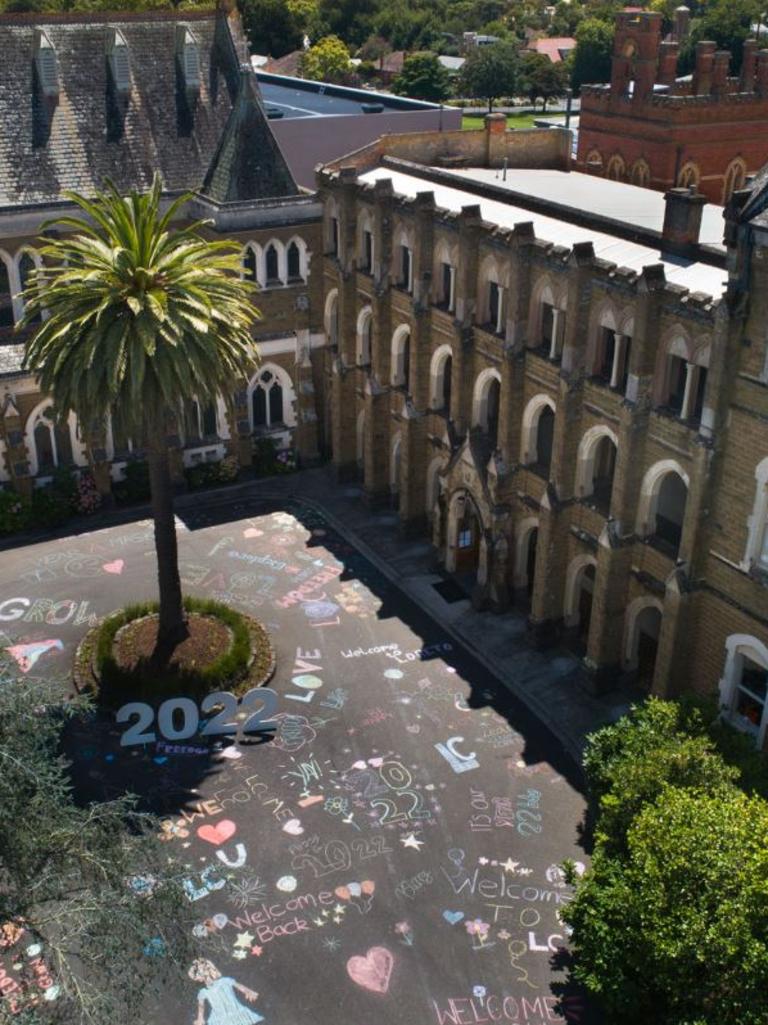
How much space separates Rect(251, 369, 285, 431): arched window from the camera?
4831cm

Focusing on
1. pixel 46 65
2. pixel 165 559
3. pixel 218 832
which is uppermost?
pixel 46 65

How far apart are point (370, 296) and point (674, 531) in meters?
17.8

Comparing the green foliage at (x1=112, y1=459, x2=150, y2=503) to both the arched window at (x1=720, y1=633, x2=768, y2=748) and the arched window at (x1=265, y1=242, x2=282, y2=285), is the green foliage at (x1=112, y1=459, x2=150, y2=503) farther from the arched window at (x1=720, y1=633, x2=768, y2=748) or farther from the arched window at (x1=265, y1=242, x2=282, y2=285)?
the arched window at (x1=720, y1=633, x2=768, y2=748)

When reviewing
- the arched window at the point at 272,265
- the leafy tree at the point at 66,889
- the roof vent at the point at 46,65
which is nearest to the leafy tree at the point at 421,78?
the roof vent at the point at 46,65

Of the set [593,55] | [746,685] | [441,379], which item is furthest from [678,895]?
[593,55]

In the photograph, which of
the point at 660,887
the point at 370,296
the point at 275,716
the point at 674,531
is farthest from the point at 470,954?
the point at 370,296

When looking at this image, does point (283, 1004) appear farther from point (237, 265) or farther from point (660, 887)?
point (237, 265)

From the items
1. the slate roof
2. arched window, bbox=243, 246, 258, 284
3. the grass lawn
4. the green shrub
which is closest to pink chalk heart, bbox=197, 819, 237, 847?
the green shrub

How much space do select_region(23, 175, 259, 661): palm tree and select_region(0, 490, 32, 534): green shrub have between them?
1147 cm

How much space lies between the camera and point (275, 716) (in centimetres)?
3284

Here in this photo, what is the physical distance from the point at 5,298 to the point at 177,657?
61.1 ft

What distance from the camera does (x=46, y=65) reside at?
44.6 m

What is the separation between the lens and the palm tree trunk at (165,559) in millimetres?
33812

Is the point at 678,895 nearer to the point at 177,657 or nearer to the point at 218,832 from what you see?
the point at 218,832
